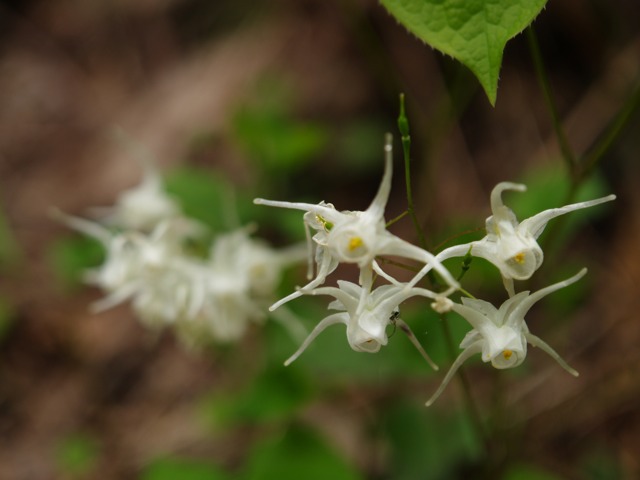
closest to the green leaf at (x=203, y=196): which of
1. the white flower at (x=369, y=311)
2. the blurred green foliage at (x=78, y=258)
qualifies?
the blurred green foliage at (x=78, y=258)

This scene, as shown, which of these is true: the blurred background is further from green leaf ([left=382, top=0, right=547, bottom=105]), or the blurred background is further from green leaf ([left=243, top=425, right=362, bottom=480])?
green leaf ([left=382, top=0, right=547, bottom=105])

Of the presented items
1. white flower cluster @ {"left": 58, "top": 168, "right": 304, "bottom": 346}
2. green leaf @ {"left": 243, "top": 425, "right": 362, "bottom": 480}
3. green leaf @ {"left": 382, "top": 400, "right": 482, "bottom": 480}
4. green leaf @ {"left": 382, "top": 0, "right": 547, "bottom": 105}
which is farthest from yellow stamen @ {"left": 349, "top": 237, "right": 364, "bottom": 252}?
green leaf @ {"left": 382, "top": 400, "right": 482, "bottom": 480}

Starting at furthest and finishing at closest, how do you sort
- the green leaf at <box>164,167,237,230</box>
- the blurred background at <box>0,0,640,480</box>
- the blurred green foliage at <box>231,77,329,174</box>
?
the blurred green foliage at <box>231,77,329,174</box>
the blurred background at <box>0,0,640,480</box>
the green leaf at <box>164,167,237,230</box>

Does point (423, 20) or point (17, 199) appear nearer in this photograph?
point (423, 20)

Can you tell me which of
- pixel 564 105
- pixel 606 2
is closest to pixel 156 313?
pixel 564 105

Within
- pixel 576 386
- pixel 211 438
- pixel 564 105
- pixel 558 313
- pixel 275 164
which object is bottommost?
pixel 211 438

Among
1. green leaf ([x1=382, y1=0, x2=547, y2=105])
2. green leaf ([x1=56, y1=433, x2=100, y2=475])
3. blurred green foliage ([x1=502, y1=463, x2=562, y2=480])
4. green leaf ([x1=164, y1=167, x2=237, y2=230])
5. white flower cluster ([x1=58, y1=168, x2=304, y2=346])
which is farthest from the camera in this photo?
green leaf ([x1=56, y1=433, x2=100, y2=475])

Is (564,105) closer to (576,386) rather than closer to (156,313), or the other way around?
(576,386)
